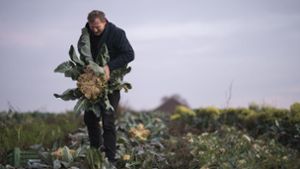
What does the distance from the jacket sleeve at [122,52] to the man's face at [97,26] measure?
22cm

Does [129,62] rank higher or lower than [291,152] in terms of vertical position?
higher

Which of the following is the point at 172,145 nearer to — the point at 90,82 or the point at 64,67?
the point at 90,82

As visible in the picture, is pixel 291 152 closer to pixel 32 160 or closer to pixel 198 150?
pixel 198 150

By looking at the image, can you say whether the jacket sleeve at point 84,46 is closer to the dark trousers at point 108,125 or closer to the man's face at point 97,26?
the man's face at point 97,26

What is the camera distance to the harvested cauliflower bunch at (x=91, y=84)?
6.20 metres

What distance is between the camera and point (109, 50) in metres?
6.48

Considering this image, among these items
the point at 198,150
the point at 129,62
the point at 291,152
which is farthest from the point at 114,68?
the point at 291,152

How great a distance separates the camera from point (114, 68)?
6281 millimetres

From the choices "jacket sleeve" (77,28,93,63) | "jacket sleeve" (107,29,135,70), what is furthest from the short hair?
"jacket sleeve" (107,29,135,70)

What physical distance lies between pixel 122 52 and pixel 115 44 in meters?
0.14

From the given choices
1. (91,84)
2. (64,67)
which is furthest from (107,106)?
(64,67)

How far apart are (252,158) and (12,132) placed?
3977 mm

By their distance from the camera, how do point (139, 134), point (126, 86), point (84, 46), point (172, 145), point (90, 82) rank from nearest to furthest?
1. point (90, 82)
2. point (84, 46)
3. point (126, 86)
4. point (172, 145)
5. point (139, 134)

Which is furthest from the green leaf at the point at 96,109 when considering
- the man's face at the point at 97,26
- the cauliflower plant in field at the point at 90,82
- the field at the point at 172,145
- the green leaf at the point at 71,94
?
the man's face at the point at 97,26
